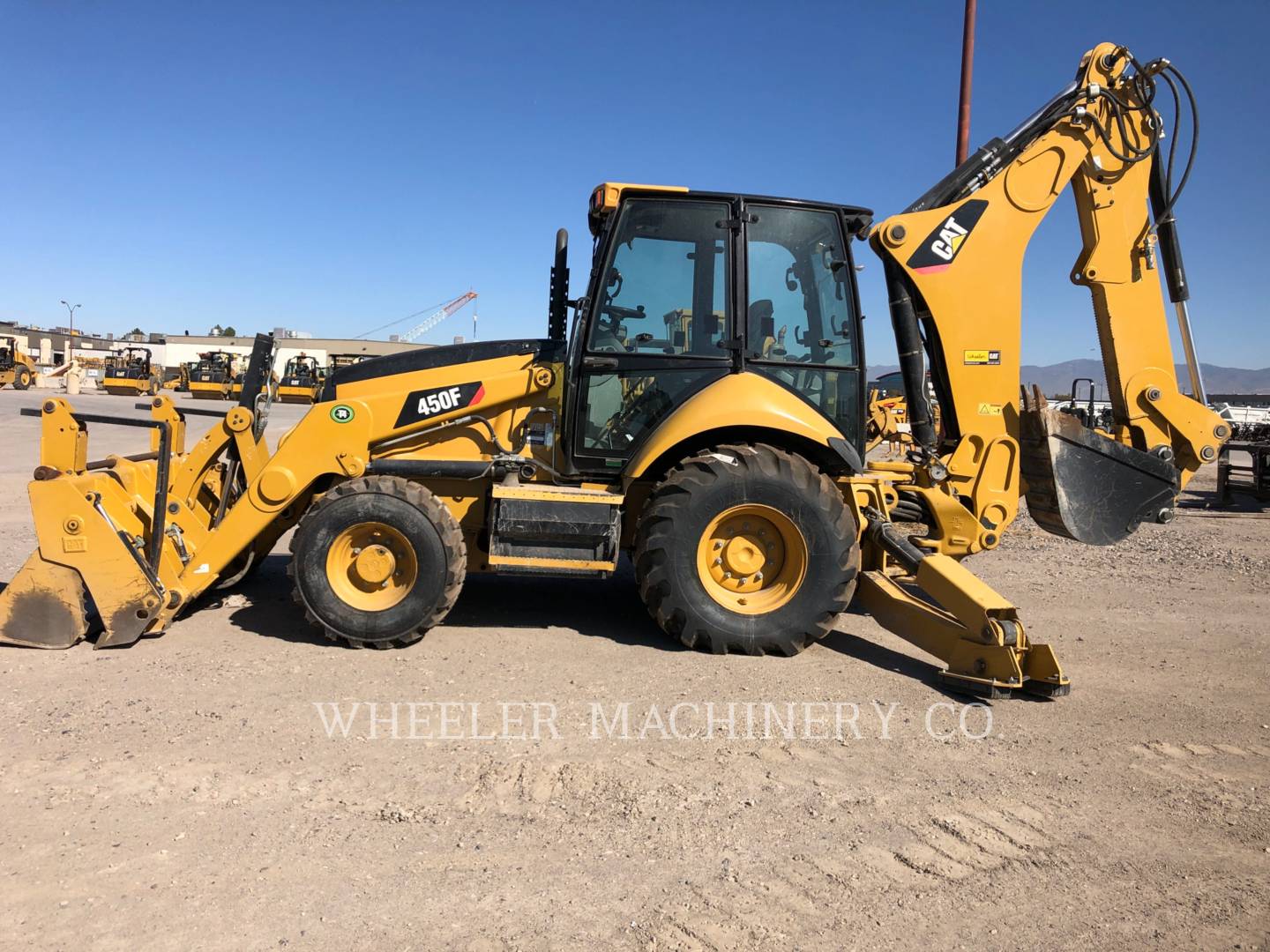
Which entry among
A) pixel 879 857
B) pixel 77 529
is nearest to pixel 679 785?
pixel 879 857

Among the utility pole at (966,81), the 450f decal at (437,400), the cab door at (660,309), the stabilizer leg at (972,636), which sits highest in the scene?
the utility pole at (966,81)

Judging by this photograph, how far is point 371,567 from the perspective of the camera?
5.17 meters

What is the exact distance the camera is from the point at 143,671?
15.1ft

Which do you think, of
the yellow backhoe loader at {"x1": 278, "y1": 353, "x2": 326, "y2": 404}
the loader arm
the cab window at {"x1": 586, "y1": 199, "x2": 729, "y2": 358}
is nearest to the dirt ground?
the loader arm

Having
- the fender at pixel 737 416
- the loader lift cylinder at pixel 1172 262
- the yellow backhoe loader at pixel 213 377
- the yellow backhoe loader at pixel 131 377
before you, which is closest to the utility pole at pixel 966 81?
the loader lift cylinder at pixel 1172 262

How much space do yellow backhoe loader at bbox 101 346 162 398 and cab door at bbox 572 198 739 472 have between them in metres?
43.5

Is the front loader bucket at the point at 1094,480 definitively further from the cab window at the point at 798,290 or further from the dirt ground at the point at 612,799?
the cab window at the point at 798,290

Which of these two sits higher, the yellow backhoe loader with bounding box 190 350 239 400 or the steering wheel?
the yellow backhoe loader with bounding box 190 350 239 400

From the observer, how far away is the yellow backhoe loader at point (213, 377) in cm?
4159

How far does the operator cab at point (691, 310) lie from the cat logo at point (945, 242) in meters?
0.50

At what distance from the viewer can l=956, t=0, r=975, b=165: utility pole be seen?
8.74m

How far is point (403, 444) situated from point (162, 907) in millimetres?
3442

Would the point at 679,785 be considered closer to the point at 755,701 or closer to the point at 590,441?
the point at 755,701

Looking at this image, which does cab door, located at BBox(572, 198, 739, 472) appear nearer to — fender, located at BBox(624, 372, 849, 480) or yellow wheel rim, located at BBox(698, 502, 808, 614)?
fender, located at BBox(624, 372, 849, 480)
